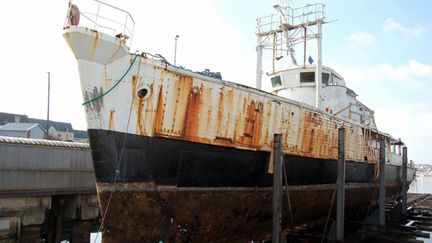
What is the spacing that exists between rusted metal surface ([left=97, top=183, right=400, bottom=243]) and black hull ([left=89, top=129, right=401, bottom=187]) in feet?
0.52

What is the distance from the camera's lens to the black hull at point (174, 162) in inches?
255

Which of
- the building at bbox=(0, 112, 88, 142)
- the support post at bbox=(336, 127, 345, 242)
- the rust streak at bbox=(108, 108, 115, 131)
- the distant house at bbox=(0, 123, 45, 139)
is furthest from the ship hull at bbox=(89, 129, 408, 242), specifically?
the building at bbox=(0, 112, 88, 142)

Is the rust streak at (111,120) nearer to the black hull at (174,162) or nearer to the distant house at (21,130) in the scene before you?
the black hull at (174,162)

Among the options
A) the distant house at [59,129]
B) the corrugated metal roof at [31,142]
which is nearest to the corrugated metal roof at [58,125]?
the distant house at [59,129]

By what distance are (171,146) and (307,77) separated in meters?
7.46

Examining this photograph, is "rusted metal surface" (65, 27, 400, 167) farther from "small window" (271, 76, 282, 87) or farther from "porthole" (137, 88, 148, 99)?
Result: "small window" (271, 76, 282, 87)

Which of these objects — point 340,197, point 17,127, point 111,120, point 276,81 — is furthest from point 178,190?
point 17,127

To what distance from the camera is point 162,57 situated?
681 cm

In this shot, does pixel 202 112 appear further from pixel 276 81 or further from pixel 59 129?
pixel 59 129

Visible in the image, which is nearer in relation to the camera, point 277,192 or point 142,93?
point 142,93

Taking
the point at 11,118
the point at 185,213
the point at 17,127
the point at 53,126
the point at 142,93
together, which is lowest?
the point at 185,213

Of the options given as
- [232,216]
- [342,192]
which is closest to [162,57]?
[232,216]

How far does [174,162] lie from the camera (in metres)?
6.75

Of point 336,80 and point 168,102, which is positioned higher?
point 336,80
